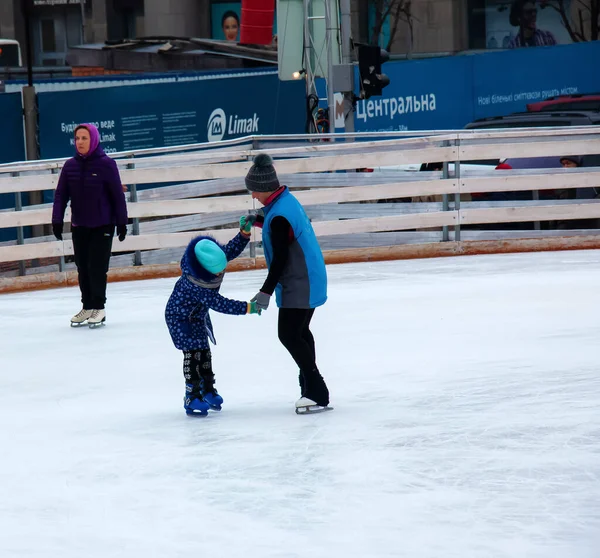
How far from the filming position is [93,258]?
30.1 feet

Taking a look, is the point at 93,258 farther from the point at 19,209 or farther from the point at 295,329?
the point at 295,329

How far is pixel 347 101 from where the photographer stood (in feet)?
56.7

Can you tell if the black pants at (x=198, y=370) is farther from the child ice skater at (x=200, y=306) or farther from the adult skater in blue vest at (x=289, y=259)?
the adult skater in blue vest at (x=289, y=259)

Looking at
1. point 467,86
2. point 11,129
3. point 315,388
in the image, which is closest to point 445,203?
point 11,129

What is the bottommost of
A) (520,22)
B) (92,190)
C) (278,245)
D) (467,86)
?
(278,245)

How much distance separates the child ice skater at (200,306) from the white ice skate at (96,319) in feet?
10.1

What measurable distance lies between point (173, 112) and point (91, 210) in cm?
797

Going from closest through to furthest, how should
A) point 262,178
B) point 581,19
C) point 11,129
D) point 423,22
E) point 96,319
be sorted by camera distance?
point 262,178 → point 96,319 → point 11,129 → point 581,19 → point 423,22

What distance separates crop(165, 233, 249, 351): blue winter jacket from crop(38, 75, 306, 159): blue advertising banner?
9.51 metres

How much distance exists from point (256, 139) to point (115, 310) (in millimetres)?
3666

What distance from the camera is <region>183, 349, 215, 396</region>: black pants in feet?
19.9

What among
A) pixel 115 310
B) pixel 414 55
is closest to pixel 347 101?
pixel 115 310

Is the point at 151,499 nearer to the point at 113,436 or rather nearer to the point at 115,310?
the point at 113,436

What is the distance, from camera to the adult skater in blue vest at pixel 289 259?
579 cm
